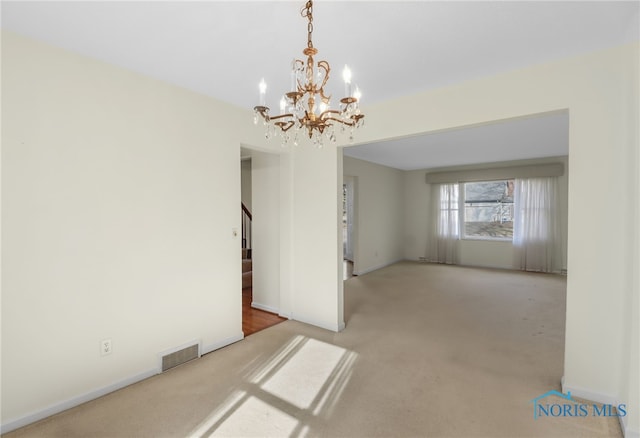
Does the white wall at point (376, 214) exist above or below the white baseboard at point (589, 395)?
above

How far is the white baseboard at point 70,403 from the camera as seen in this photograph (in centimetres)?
184

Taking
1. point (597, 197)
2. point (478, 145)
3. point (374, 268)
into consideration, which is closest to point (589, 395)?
point (597, 197)

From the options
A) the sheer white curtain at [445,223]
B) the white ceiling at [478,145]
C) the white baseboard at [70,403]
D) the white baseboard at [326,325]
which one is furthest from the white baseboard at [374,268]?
the white baseboard at [70,403]

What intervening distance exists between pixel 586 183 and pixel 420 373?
1.91m

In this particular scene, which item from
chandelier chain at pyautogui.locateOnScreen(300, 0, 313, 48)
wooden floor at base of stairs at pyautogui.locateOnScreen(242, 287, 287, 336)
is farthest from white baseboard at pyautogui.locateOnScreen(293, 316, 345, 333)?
chandelier chain at pyautogui.locateOnScreen(300, 0, 313, 48)

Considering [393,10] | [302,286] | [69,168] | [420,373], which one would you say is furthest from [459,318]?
[69,168]

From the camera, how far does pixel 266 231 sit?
13.2 feet

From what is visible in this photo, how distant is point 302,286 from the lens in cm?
365

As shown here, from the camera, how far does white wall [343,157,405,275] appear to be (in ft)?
20.7

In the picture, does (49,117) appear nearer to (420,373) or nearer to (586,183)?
(420,373)

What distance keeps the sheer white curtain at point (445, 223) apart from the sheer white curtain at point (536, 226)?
1247mm

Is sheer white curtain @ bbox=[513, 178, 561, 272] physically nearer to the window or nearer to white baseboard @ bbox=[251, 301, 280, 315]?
the window

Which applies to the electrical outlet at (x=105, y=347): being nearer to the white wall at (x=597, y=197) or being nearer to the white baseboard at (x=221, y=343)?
the white baseboard at (x=221, y=343)

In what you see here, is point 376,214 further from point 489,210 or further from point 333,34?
point 333,34
